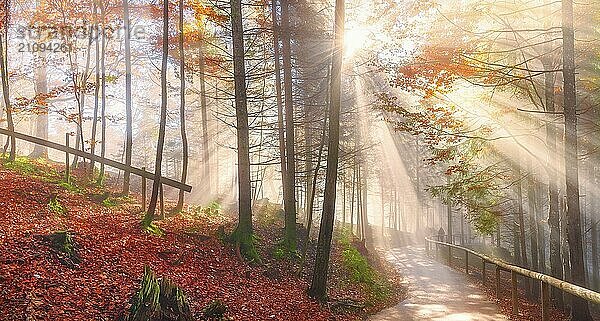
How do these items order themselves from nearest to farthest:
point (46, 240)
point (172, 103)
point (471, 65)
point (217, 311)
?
point (217, 311)
point (46, 240)
point (471, 65)
point (172, 103)

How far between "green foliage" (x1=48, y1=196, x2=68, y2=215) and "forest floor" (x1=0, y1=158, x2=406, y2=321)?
24 mm

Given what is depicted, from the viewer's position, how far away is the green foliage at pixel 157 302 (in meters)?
6.27

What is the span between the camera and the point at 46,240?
8664 mm

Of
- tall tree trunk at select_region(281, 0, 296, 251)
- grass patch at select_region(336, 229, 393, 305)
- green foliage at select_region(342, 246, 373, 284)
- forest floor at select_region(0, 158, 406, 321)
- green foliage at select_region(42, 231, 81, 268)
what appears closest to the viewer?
forest floor at select_region(0, 158, 406, 321)

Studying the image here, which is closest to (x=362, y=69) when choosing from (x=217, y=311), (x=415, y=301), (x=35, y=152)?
(x=415, y=301)

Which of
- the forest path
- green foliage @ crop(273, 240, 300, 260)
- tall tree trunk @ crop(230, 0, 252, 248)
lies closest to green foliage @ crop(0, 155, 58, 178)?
tall tree trunk @ crop(230, 0, 252, 248)

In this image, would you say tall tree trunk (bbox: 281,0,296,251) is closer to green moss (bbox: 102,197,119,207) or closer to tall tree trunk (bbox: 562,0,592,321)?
green moss (bbox: 102,197,119,207)

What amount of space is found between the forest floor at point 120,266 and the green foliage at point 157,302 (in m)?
0.66

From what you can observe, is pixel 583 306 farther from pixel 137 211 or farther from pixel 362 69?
pixel 362 69

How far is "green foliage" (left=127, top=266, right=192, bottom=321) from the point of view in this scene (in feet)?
20.6

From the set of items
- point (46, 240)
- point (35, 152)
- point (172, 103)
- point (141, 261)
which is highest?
point (172, 103)

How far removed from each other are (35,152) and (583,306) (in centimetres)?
2577

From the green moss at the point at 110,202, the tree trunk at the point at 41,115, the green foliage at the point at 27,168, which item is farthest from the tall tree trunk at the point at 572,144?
the tree trunk at the point at 41,115

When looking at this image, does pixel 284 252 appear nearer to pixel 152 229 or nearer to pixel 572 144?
pixel 152 229
